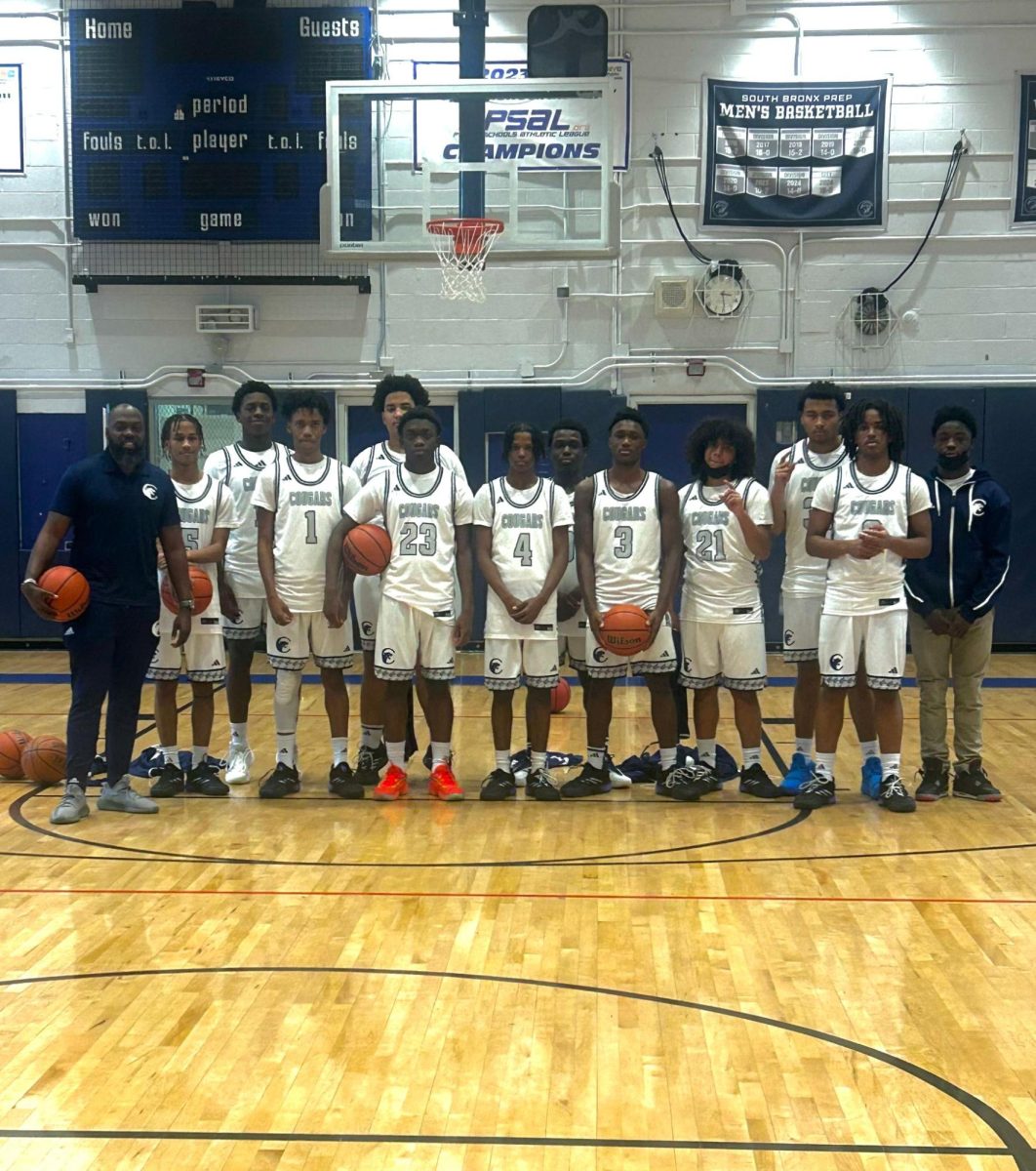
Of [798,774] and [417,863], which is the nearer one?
[417,863]

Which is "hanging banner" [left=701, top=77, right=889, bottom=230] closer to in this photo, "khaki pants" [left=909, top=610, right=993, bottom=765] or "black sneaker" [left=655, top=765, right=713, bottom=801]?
"khaki pants" [left=909, top=610, right=993, bottom=765]

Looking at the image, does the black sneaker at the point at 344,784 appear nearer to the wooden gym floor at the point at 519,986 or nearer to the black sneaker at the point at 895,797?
the wooden gym floor at the point at 519,986

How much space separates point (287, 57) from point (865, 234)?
187 inches

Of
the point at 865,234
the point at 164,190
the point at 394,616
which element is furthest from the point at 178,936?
the point at 865,234

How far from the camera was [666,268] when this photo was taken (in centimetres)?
1143

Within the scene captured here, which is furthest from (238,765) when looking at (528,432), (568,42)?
(568,42)

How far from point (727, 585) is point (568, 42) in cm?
476

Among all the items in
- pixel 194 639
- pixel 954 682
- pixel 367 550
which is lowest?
pixel 954 682

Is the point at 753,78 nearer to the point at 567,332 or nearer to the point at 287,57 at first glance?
the point at 567,332

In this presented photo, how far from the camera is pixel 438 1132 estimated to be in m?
3.00

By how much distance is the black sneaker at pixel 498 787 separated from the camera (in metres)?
6.20

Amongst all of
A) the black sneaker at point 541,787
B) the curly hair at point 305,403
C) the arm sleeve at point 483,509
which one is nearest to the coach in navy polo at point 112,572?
the curly hair at point 305,403

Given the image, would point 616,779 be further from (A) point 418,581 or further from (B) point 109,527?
(B) point 109,527

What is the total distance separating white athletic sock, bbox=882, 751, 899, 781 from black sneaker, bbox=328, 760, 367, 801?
2.29 metres
